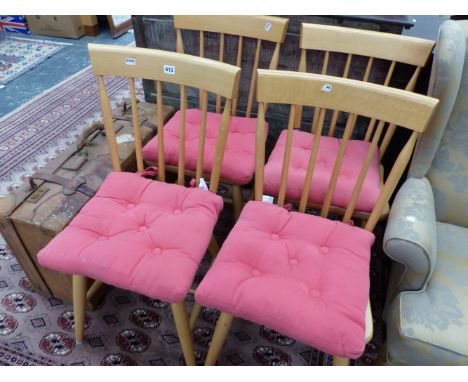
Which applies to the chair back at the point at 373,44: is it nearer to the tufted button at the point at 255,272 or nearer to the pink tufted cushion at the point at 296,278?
the pink tufted cushion at the point at 296,278

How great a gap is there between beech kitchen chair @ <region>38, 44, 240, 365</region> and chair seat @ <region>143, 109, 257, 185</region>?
0.11 metres

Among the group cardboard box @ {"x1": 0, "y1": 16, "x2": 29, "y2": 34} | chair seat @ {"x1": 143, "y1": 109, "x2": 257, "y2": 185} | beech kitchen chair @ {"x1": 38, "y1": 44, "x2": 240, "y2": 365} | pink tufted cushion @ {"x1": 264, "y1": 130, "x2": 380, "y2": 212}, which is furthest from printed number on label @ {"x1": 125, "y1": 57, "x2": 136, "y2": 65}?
cardboard box @ {"x1": 0, "y1": 16, "x2": 29, "y2": 34}

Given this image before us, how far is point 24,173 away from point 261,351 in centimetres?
142

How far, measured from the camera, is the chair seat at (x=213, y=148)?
4.03ft

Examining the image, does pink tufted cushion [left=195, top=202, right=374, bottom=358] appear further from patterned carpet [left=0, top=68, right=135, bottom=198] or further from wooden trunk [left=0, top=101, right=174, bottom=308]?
patterned carpet [left=0, top=68, right=135, bottom=198]

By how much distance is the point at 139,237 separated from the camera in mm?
964

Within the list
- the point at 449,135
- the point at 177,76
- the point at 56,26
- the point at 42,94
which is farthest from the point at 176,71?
the point at 56,26

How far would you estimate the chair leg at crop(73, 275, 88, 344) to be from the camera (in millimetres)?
1092

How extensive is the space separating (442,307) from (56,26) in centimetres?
338

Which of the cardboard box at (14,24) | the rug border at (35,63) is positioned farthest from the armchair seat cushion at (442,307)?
the cardboard box at (14,24)

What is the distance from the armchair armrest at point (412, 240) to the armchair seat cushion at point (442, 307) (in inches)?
1.7

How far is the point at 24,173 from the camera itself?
6.03 ft

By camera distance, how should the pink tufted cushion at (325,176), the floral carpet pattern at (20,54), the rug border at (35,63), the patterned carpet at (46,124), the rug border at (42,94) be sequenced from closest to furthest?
the pink tufted cushion at (325,176) < the patterned carpet at (46,124) < the rug border at (42,94) < the rug border at (35,63) < the floral carpet pattern at (20,54)
